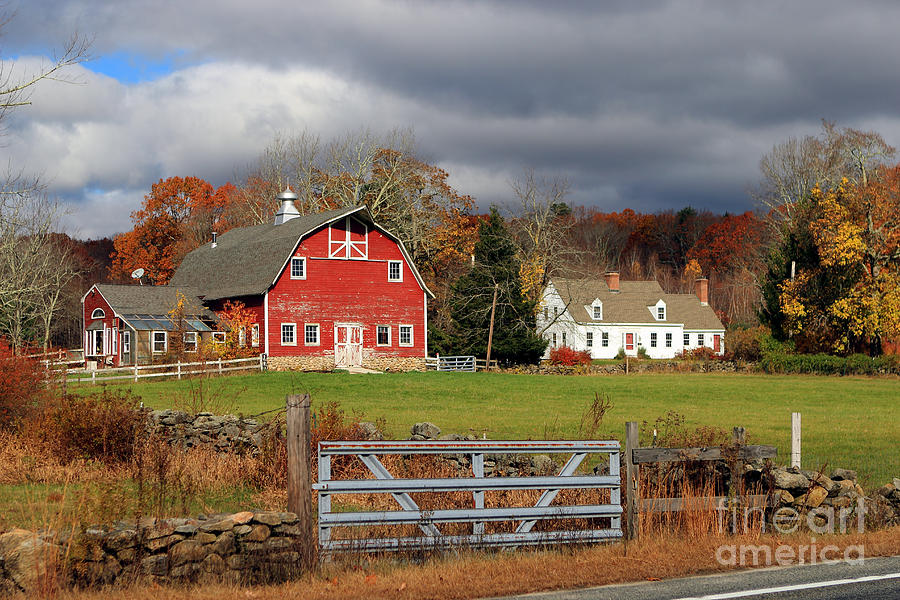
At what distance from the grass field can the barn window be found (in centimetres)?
878

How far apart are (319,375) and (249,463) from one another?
29.4 m

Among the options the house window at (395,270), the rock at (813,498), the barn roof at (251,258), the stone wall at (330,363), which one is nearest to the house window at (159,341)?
the barn roof at (251,258)

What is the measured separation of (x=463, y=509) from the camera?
388 inches

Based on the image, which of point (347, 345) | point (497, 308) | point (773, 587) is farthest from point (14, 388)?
point (497, 308)

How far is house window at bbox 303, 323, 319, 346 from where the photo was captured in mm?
50250

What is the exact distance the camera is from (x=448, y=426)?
23953 mm

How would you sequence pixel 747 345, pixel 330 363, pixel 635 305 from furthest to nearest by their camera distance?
pixel 635 305
pixel 747 345
pixel 330 363

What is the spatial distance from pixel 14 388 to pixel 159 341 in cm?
3300

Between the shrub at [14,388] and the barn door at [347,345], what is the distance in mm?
32329

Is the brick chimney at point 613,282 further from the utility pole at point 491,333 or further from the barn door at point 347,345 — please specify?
the barn door at point 347,345

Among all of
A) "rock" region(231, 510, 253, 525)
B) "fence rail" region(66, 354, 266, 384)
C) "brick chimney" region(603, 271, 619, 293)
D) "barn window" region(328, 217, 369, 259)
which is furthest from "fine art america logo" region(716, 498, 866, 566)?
"brick chimney" region(603, 271, 619, 293)

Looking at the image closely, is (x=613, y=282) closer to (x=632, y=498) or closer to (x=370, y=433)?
(x=370, y=433)

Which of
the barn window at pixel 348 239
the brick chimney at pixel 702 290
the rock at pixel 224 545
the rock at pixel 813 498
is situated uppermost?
the barn window at pixel 348 239

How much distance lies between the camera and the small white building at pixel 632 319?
80.1 metres
